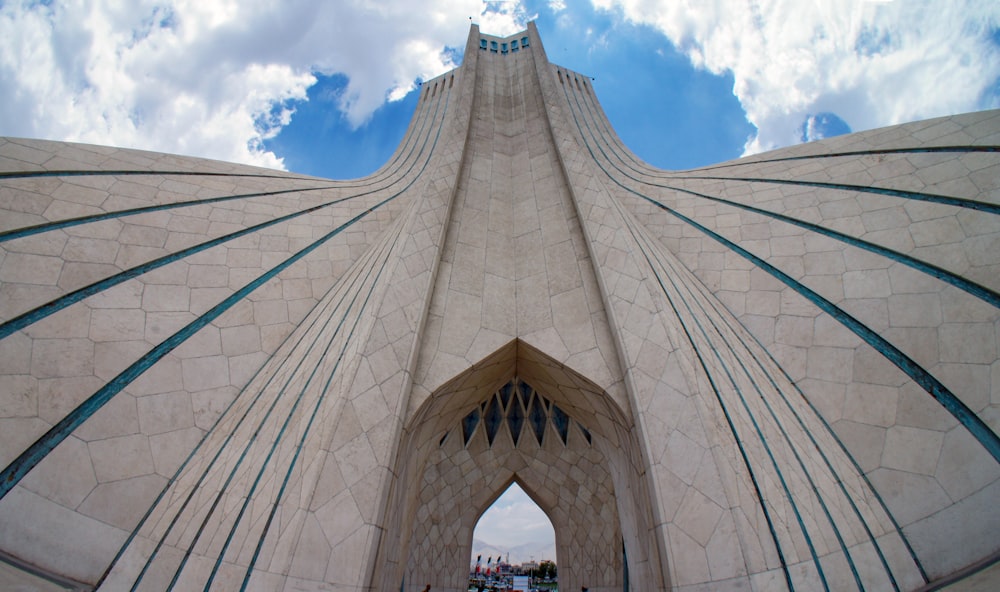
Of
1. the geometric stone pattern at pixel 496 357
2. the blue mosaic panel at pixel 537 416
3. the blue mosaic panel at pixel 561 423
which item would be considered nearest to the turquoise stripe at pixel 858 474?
the geometric stone pattern at pixel 496 357

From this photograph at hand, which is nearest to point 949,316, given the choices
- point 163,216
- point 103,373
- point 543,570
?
point 103,373

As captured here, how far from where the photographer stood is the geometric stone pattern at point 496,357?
9.71 feet

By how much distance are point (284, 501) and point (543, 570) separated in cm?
4881

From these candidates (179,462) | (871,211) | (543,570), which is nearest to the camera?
(179,462)

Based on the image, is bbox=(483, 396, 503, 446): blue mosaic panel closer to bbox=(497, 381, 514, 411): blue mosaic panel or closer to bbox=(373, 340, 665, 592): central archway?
bbox=(373, 340, 665, 592): central archway

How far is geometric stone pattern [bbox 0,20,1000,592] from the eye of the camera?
296 cm

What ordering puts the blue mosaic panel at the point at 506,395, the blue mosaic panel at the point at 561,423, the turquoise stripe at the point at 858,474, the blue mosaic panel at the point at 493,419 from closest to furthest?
the turquoise stripe at the point at 858,474 → the blue mosaic panel at the point at 561,423 → the blue mosaic panel at the point at 493,419 → the blue mosaic panel at the point at 506,395

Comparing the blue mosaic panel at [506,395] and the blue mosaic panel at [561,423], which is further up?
the blue mosaic panel at [506,395]

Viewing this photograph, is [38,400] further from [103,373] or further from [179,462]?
[179,462]

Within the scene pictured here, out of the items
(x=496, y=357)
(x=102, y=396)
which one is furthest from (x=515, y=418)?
(x=102, y=396)

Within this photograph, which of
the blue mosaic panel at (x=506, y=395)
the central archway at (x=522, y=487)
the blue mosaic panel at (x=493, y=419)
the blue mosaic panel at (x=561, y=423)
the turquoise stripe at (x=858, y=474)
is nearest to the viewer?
the turquoise stripe at (x=858, y=474)

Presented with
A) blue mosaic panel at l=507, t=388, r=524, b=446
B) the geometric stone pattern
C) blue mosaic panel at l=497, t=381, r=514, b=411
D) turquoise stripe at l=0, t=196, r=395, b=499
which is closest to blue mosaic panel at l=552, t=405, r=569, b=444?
blue mosaic panel at l=507, t=388, r=524, b=446

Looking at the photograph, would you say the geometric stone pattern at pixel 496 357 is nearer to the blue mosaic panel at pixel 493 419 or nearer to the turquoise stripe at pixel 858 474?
the turquoise stripe at pixel 858 474

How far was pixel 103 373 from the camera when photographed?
352 cm
